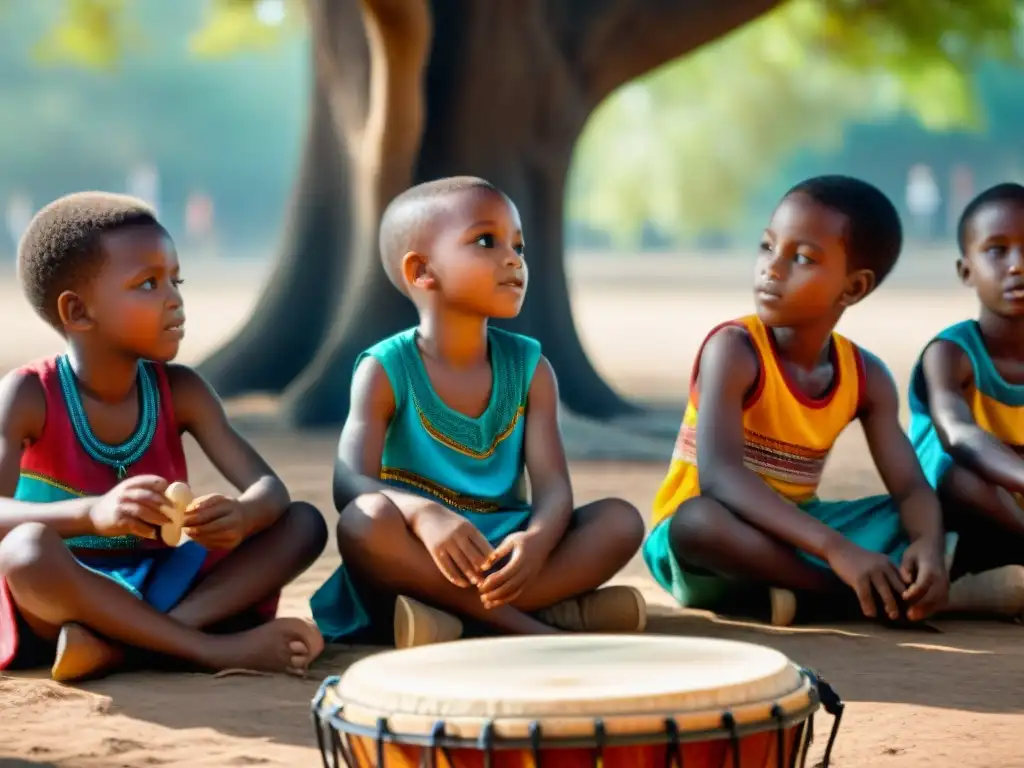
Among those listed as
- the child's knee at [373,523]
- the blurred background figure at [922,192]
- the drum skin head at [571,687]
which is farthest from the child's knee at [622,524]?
the blurred background figure at [922,192]

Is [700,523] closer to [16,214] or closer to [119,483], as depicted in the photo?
[119,483]

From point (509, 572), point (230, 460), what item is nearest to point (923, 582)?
point (509, 572)

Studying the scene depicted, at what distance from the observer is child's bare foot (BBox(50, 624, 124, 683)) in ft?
11.6

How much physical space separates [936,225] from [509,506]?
40.5 m

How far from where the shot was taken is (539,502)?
4.08m

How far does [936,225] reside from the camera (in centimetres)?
4303

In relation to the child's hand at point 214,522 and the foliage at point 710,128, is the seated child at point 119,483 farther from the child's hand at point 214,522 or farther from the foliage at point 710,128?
the foliage at point 710,128

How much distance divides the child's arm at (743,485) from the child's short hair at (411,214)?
72 centimetres

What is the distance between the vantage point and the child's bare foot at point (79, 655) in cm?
354

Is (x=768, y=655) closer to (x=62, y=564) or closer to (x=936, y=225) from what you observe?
(x=62, y=564)

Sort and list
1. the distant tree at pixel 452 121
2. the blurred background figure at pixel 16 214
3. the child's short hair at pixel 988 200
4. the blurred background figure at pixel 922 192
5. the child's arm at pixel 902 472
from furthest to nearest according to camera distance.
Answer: the blurred background figure at pixel 16 214, the blurred background figure at pixel 922 192, the distant tree at pixel 452 121, the child's short hair at pixel 988 200, the child's arm at pixel 902 472

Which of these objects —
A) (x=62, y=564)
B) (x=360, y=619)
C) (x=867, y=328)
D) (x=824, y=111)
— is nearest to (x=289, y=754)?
(x=62, y=564)

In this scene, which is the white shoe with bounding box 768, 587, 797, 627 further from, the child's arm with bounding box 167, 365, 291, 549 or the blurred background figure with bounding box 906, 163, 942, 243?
the blurred background figure with bounding box 906, 163, 942, 243

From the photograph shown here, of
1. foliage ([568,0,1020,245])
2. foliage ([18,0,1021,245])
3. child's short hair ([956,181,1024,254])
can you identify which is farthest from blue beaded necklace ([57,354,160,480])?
foliage ([568,0,1020,245])
